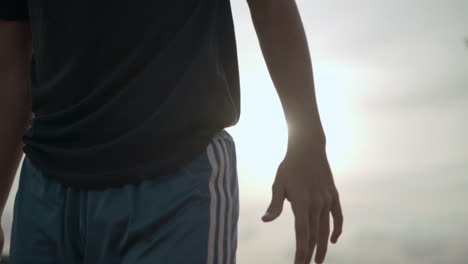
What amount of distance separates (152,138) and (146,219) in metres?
0.23

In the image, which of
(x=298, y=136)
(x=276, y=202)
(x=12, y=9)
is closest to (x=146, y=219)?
(x=276, y=202)

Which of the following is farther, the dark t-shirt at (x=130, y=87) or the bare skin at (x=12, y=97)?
the bare skin at (x=12, y=97)

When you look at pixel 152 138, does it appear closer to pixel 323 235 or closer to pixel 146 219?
pixel 146 219

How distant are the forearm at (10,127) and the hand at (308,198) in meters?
0.99

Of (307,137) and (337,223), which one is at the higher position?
(307,137)

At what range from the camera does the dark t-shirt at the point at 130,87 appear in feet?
5.46

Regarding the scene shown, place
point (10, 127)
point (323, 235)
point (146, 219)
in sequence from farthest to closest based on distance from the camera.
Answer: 1. point (10, 127)
2. point (323, 235)
3. point (146, 219)

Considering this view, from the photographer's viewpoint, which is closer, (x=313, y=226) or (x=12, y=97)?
(x=313, y=226)

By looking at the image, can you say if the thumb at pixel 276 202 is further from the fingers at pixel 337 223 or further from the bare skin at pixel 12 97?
the bare skin at pixel 12 97

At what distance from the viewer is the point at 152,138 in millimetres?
1656

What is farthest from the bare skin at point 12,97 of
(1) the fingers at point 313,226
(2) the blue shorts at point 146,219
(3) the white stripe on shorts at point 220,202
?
(1) the fingers at point 313,226

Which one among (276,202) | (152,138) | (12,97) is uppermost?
(12,97)

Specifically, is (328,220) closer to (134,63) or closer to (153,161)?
(153,161)

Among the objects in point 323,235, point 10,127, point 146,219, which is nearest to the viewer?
point 146,219
